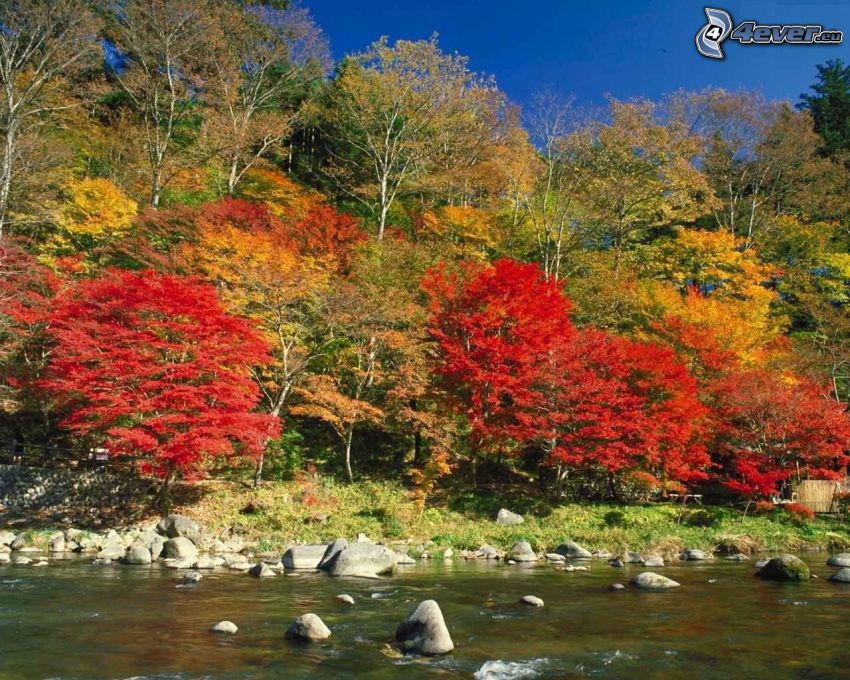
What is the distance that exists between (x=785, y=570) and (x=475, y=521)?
30.8ft

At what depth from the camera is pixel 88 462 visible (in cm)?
2145

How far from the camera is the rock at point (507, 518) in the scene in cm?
2077

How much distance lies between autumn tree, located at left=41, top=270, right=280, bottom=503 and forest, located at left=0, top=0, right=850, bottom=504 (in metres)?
0.10

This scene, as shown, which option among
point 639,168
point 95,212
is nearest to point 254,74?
point 95,212

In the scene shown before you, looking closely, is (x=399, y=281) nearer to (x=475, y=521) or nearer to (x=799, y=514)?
(x=475, y=521)

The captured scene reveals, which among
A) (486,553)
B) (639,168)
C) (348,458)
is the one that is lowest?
(486,553)

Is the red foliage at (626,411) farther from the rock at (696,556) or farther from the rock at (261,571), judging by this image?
the rock at (261,571)

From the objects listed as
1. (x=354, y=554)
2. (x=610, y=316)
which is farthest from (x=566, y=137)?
(x=354, y=554)

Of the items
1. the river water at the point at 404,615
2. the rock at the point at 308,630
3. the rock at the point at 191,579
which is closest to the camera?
the river water at the point at 404,615

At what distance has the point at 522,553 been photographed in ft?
57.4

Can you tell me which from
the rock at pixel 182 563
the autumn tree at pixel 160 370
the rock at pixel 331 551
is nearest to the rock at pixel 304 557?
the rock at pixel 331 551

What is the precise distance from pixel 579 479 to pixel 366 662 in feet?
59.5

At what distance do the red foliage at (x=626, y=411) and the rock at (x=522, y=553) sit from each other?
4057mm

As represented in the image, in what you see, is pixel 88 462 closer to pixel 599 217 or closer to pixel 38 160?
pixel 38 160
